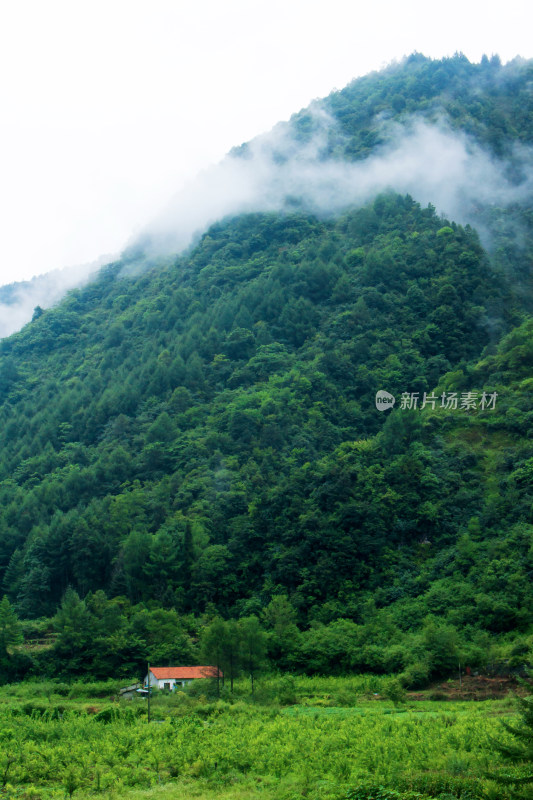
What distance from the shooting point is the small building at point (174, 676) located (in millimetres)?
40522

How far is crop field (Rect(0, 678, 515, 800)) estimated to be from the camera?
2148 centimetres

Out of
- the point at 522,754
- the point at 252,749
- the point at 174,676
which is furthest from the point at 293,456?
the point at 522,754

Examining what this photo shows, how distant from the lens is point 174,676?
41125 mm

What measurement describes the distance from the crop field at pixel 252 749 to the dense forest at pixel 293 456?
6467 mm

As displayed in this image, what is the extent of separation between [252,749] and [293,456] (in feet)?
118

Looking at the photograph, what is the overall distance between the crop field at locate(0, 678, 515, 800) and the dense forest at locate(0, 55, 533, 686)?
6467mm

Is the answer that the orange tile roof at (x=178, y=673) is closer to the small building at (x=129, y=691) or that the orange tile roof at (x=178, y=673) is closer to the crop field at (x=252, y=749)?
the small building at (x=129, y=691)

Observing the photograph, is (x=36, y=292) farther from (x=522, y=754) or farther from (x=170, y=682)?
(x=522, y=754)

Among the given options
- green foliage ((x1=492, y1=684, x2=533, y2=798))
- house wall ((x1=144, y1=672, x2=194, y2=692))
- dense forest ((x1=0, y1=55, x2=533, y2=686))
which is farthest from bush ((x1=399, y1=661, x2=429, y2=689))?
green foliage ((x1=492, y1=684, x2=533, y2=798))

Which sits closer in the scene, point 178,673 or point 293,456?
point 178,673

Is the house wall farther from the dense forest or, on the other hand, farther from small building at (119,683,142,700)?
the dense forest

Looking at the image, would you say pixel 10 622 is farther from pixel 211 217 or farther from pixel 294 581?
pixel 211 217

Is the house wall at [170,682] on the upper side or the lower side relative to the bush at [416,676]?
upper

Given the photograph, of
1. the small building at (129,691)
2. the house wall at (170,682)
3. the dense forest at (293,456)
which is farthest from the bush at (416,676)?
the small building at (129,691)
